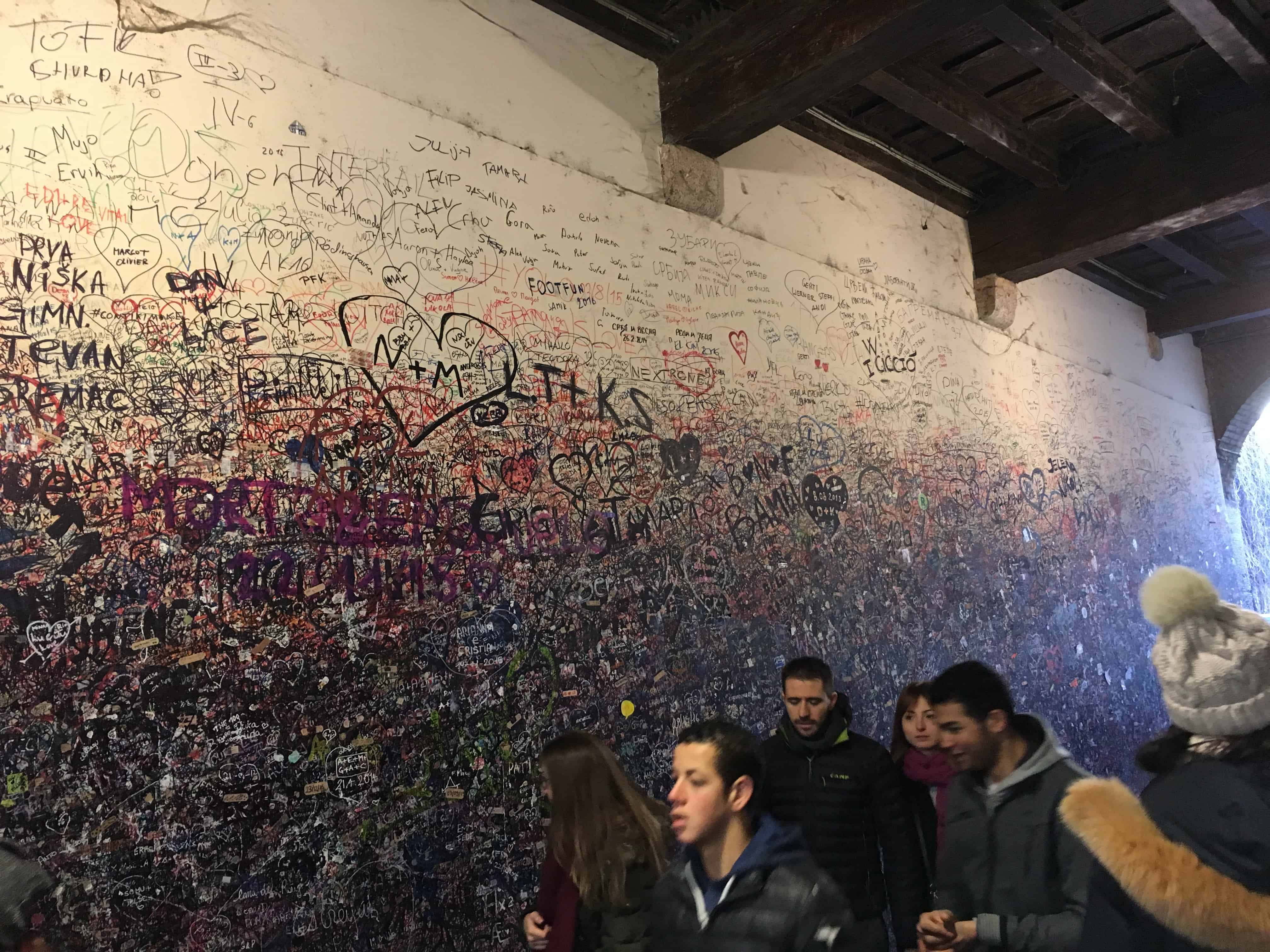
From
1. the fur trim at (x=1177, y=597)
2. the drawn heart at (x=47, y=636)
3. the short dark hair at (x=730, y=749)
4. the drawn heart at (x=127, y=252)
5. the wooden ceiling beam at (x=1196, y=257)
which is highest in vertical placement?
the wooden ceiling beam at (x=1196, y=257)

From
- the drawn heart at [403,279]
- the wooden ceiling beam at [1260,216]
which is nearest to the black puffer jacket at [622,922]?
the drawn heart at [403,279]

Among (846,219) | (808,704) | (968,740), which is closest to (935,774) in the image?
(808,704)

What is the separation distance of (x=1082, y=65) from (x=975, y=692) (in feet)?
11.1

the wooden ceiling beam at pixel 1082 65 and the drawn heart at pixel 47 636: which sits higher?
the wooden ceiling beam at pixel 1082 65

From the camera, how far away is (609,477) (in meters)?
3.29

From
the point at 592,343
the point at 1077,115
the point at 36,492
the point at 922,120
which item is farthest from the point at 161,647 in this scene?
the point at 1077,115

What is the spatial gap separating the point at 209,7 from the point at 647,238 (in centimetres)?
177

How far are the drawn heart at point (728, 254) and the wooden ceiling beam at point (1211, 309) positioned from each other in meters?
5.50

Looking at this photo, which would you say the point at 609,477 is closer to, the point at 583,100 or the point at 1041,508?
the point at 583,100

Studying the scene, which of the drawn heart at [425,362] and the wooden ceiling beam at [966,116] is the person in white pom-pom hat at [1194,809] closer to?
the drawn heart at [425,362]

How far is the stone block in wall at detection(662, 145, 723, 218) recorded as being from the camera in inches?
149

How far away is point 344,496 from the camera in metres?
2.58

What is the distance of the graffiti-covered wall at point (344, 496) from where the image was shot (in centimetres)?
212

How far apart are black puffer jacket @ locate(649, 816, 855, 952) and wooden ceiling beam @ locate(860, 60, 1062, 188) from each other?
141 inches
